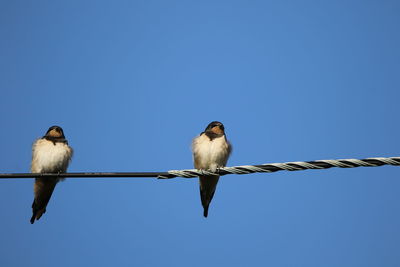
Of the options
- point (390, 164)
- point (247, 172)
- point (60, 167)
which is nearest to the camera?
point (390, 164)

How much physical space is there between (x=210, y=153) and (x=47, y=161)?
2.68 metres

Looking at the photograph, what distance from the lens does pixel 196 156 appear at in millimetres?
10328

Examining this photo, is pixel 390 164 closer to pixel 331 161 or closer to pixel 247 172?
pixel 331 161

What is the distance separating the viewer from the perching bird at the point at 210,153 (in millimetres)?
10141

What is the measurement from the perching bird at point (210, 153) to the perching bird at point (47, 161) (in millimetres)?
2178

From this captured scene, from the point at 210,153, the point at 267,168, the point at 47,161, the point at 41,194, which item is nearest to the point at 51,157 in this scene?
the point at 47,161

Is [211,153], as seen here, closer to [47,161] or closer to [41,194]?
[47,161]

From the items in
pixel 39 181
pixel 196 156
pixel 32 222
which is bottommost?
pixel 32 222

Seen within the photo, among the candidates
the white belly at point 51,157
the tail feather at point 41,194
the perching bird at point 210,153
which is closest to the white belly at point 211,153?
the perching bird at point 210,153

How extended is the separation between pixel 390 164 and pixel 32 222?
22.5 ft

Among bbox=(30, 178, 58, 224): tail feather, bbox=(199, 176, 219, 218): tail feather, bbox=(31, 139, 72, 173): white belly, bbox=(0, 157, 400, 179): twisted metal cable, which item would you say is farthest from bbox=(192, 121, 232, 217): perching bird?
bbox=(0, 157, 400, 179): twisted metal cable

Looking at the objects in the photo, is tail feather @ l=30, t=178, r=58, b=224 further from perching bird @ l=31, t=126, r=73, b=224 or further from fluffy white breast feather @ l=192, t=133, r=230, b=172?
fluffy white breast feather @ l=192, t=133, r=230, b=172

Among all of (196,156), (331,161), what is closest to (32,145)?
(196,156)

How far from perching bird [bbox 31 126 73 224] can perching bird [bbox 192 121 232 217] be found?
2.18 metres
